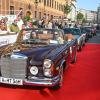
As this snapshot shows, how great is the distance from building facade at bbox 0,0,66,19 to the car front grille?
21622 millimetres

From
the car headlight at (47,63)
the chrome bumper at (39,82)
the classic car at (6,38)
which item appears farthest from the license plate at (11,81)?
the classic car at (6,38)

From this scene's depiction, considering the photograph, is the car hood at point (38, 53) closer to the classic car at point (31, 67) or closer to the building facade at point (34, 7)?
the classic car at point (31, 67)

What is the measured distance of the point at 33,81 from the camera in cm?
692

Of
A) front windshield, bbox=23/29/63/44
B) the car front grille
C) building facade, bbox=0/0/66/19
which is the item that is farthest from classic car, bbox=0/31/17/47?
building facade, bbox=0/0/66/19

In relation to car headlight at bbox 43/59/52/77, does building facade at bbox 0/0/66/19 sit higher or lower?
higher

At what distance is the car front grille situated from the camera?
6957 millimetres

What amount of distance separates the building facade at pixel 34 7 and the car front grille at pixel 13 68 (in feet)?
70.9

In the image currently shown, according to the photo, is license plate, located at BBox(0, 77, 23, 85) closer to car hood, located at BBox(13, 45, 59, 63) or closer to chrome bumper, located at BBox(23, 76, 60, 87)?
chrome bumper, located at BBox(23, 76, 60, 87)

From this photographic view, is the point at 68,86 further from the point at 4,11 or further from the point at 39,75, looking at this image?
the point at 4,11

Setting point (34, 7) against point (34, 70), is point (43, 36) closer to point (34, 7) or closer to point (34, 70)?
point (34, 70)

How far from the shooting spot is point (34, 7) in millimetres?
44531

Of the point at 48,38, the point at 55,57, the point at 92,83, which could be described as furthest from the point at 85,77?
the point at 55,57

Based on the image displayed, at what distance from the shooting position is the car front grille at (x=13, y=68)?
22.8 feet

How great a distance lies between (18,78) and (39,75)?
470mm
